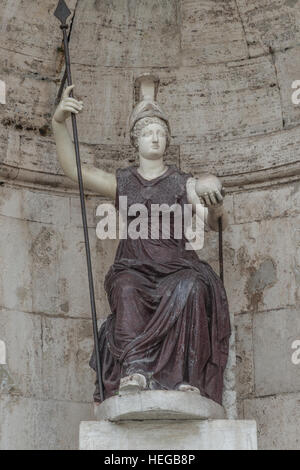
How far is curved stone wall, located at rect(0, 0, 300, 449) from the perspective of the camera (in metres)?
9.27

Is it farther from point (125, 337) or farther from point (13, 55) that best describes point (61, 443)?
point (13, 55)

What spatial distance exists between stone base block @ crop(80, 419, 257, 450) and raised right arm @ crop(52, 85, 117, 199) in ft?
5.18

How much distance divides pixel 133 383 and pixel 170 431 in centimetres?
32

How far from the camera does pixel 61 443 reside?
911 cm

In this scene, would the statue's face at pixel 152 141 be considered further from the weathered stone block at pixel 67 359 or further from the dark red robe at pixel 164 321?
the weathered stone block at pixel 67 359

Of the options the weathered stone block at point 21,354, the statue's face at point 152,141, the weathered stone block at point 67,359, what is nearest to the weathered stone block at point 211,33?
the statue's face at point 152,141

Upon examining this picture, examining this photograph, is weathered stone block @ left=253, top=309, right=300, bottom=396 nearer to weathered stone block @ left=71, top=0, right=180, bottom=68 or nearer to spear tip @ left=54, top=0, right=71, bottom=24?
weathered stone block @ left=71, top=0, right=180, bottom=68

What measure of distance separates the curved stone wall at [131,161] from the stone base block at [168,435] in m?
1.02

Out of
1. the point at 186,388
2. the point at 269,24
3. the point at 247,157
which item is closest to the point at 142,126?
the point at 247,157

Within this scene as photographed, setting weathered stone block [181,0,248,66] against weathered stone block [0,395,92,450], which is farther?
weathered stone block [181,0,248,66]

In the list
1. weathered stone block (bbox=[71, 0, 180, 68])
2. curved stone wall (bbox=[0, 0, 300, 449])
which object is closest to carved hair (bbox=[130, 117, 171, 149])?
curved stone wall (bbox=[0, 0, 300, 449])

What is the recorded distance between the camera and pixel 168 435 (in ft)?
26.5

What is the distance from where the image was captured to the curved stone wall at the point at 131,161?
9.27 metres

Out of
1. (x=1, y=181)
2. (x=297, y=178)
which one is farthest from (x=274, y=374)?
(x=1, y=181)
